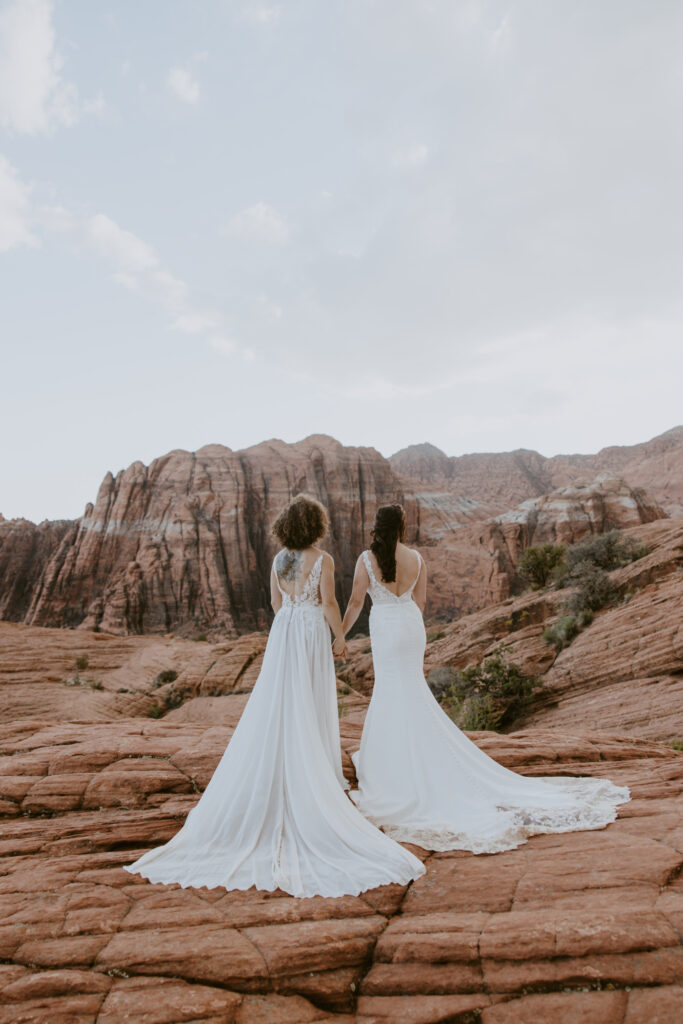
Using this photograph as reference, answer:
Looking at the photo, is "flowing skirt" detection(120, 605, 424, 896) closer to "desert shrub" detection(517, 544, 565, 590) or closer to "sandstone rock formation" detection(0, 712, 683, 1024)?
"sandstone rock formation" detection(0, 712, 683, 1024)

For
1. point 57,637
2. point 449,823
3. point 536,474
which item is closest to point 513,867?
point 449,823

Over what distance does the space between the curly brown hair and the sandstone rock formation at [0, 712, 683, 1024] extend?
2.68 meters

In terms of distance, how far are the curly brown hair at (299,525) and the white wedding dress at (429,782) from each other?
73 cm

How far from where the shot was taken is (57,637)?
24125 mm

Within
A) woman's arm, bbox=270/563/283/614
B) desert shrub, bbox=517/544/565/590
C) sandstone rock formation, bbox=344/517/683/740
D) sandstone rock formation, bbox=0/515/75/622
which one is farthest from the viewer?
sandstone rock formation, bbox=0/515/75/622

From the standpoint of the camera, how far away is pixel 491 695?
1419 cm

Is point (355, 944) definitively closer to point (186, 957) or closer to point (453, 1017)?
point (453, 1017)

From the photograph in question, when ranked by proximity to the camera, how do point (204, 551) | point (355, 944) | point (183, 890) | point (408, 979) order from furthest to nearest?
point (204, 551) → point (183, 890) → point (355, 944) → point (408, 979)

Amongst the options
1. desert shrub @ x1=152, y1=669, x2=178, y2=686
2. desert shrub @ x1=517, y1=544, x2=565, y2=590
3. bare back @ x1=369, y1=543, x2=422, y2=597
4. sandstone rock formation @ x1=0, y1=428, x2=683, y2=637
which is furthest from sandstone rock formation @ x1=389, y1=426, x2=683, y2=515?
bare back @ x1=369, y1=543, x2=422, y2=597

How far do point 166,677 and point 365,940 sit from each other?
67.6ft

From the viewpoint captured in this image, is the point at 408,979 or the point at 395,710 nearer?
the point at 408,979

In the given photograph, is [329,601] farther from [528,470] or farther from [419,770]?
[528,470]

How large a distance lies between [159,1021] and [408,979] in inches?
46.5

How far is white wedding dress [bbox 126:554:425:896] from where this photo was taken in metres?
3.71
